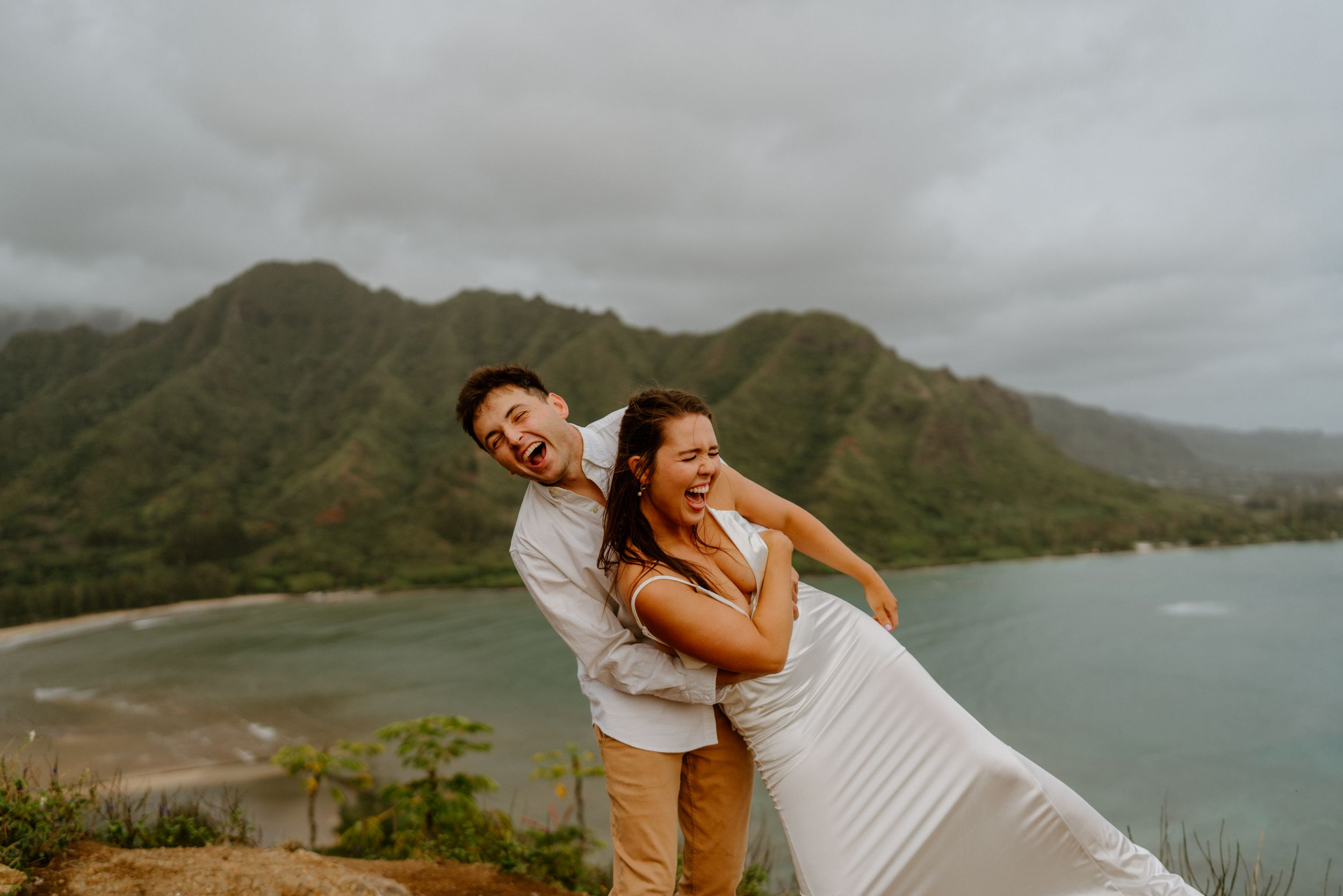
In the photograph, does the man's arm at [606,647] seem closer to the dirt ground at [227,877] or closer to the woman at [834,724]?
the woman at [834,724]

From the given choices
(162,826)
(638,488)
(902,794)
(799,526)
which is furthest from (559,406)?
(162,826)

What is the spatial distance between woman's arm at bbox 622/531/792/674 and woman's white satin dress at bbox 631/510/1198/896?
204 millimetres

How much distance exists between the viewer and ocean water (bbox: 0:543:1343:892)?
926 inches

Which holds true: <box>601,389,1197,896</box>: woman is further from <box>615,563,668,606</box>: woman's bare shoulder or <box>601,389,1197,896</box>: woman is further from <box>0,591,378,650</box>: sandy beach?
<box>0,591,378,650</box>: sandy beach

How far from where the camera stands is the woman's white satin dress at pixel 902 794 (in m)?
1.98

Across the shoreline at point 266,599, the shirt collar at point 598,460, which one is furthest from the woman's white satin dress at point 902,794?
the shoreline at point 266,599

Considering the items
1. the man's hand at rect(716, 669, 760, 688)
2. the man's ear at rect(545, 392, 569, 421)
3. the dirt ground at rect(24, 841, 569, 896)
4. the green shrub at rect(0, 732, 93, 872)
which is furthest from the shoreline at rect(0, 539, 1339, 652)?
the man's hand at rect(716, 669, 760, 688)

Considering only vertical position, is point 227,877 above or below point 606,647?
below

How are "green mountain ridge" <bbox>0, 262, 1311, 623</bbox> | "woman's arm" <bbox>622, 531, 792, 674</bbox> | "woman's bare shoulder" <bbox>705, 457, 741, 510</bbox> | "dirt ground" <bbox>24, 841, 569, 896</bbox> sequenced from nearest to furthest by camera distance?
"woman's arm" <bbox>622, 531, 792, 674</bbox>, "woman's bare shoulder" <bbox>705, 457, 741, 510</bbox>, "dirt ground" <bbox>24, 841, 569, 896</bbox>, "green mountain ridge" <bbox>0, 262, 1311, 623</bbox>

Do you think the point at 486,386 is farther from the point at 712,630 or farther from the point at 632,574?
the point at 712,630

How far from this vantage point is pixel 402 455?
97250 mm

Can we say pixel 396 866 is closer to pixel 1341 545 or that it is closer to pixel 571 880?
pixel 571 880

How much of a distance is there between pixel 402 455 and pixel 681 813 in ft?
333

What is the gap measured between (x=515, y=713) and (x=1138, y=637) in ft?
136
